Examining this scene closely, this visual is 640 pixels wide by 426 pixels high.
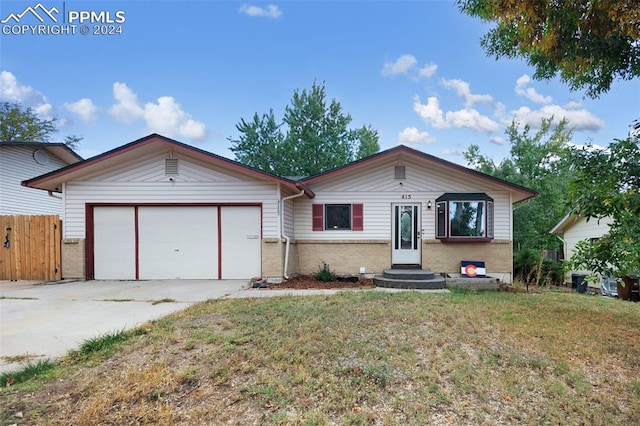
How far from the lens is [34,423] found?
2.48 meters

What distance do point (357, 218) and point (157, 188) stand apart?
19.4 ft

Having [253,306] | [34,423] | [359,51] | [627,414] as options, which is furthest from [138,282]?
[359,51]

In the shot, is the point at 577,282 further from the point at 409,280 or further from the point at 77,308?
the point at 77,308

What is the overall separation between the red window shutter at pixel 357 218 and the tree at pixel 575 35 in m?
5.58

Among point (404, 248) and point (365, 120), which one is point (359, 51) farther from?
point (365, 120)

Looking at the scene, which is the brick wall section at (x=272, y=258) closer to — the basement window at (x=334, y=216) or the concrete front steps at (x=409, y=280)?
the basement window at (x=334, y=216)

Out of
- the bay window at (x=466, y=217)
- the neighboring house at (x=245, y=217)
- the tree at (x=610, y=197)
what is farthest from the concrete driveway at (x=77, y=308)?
the tree at (x=610, y=197)

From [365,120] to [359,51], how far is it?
13.5 meters

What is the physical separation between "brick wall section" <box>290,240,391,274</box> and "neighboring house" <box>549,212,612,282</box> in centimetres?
932

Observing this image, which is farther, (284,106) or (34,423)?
(284,106)

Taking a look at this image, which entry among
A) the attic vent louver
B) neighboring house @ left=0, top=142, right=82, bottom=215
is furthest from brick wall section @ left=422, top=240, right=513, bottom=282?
neighboring house @ left=0, top=142, right=82, bottom=215

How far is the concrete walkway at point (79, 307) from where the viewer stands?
4.10 m

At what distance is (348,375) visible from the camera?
331cm

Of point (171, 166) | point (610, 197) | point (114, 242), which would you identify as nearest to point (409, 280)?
point (610, 197)
